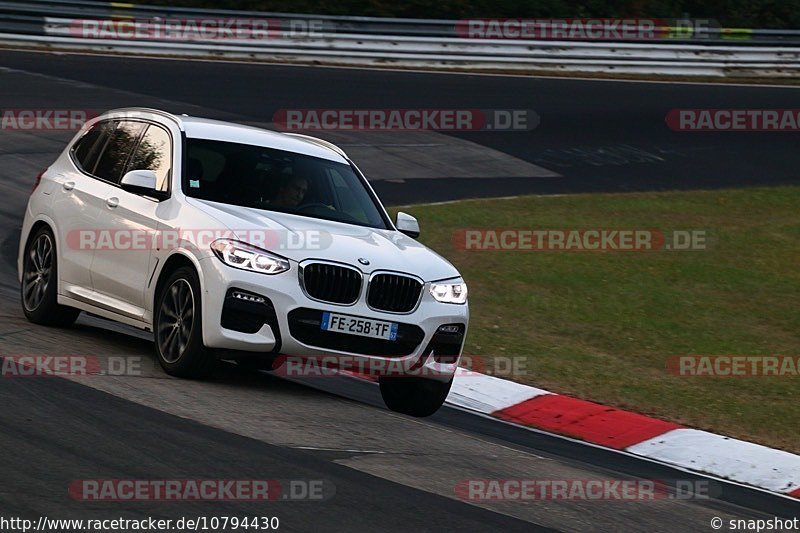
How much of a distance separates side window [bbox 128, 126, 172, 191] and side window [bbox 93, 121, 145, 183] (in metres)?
0.12

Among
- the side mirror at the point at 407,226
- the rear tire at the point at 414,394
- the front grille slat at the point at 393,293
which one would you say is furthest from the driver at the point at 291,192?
the rear tire at the point at 414,394

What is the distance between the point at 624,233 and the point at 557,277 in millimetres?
2967

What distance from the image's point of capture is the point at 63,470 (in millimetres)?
5895

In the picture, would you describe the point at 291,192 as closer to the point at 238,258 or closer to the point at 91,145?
the point at 238,258

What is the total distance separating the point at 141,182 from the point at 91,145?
1632 mm

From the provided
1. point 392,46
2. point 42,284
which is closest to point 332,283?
point 42,284

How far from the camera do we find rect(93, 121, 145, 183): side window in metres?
9.51

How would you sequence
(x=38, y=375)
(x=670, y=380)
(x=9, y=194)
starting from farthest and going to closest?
(x=9, y=194)
(x=670, y=380)
(x=38, y=375)

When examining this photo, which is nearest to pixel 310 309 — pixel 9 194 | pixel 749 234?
pixel 9 194

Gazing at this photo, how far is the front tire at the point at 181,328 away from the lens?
319 inches

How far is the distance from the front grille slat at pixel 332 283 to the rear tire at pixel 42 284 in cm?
255

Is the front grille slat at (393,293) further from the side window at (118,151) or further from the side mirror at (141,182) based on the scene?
the side window at (118,151)

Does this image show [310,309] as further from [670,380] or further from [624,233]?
[624,233]

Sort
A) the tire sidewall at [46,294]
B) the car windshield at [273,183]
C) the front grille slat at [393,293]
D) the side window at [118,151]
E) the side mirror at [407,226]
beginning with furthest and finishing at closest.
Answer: the tire sidewall at [46,294] < the side window at [118,151] < the side mirror at [407,226] < the car windshield at [273,183] < the front grille slat at [393,293]
